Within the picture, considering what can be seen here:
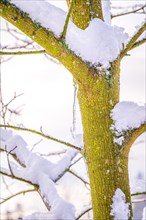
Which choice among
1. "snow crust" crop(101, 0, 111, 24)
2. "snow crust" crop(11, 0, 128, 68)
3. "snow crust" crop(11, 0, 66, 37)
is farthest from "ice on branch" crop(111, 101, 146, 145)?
"snow crust" crop(101, 0, 111, 24)

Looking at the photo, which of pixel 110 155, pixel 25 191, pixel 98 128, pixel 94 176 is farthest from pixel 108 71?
pixel 25 191

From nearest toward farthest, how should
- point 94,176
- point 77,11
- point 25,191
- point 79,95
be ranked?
point 94,176
point 79,95
point 77,11
point 25,191

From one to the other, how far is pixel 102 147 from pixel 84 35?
1.91 ft

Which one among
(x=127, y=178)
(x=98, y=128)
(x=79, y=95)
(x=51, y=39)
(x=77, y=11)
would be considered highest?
(x=77, y=11)

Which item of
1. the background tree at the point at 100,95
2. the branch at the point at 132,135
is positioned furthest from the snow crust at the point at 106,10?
the branch at the point at 132,135

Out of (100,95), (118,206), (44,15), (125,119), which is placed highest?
(44,15)

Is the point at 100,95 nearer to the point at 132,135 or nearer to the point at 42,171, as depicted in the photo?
the point at 132,135

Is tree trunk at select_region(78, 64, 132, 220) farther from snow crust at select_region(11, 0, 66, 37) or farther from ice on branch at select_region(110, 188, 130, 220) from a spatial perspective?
snow crust at select_region(11, 0, 66, 37)

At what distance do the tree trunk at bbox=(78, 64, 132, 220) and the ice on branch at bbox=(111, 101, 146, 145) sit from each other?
0.10 ft

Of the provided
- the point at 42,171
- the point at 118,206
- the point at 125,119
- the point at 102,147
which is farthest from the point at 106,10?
the point at 118,206

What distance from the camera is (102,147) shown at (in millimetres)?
1629

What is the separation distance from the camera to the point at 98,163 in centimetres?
163

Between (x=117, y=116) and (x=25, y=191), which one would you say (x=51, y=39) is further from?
(x=25, y=191)

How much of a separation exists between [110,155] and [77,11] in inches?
34.5
